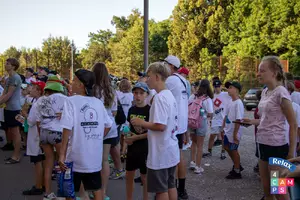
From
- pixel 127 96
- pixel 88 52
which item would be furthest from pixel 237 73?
pixel 88 52

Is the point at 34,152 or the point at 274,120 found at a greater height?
the point at 274,120

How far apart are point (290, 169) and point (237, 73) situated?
27881mm

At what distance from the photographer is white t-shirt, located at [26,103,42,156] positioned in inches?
212

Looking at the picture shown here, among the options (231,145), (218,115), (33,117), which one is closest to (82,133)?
(33,117)

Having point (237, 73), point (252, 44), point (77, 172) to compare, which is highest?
point (252, 44)

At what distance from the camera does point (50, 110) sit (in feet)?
17.0

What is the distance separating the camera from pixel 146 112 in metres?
4.79

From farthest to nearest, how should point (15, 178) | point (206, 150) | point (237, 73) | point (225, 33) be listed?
point (225, 33), point (237, 73), point (206, 150), point (15, 178)

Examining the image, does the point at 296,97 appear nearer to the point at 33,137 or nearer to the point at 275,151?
the point at 275,151

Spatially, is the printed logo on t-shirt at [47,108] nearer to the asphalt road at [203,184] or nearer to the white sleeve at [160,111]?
the asphalt road at [203,184]

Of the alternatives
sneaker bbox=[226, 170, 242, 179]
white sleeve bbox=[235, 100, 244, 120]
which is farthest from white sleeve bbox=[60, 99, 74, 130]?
sneaker bbox=[226, 170, 242, 179]

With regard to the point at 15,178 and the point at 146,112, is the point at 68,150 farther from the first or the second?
the point at 15,178

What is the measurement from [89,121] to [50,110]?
161cm

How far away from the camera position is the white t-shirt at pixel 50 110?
5.16m
